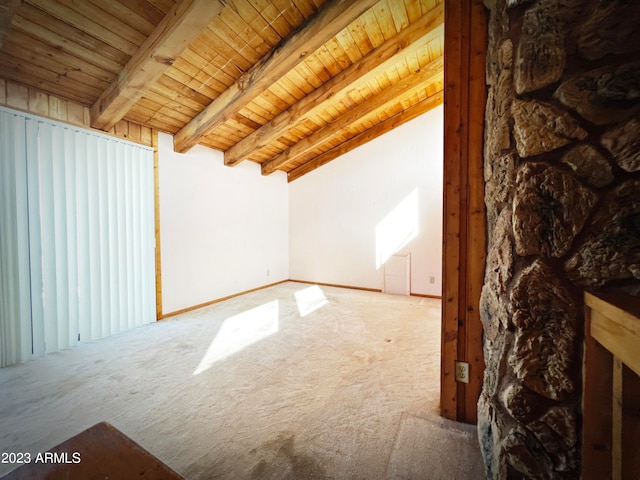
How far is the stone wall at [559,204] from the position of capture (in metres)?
0.75

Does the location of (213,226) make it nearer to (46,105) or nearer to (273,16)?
(46,105)

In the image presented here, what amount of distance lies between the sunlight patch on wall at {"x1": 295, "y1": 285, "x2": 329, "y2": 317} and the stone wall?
285 centimetres

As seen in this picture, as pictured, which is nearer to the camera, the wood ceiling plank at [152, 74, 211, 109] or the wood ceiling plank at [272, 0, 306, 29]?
the wood ceiling plank at [272, 0, 306, 29]

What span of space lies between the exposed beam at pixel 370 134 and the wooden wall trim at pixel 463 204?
3132 millimetres

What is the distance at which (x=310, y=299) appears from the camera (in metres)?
4.36

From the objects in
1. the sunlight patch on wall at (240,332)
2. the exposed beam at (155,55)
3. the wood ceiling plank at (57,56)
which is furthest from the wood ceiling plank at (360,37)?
the sunlight patch on wall at (240,332)

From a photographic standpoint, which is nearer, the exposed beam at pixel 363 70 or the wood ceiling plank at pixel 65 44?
the wood ceiling plank at pixel 65 44

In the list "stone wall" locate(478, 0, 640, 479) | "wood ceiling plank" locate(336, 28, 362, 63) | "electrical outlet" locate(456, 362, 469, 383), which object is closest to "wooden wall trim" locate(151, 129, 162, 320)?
"wood ceiling plank" locate(336, 28, 362, 63)

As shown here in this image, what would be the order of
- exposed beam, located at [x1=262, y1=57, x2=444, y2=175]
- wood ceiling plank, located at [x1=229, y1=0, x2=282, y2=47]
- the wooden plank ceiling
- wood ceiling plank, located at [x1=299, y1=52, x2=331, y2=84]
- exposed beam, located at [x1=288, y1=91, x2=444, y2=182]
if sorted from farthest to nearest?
exposed beam, located at [x1=288, y1=91, x2=444, y2=182] → exposed beam, located at [x1=262, y1=57, x2=444, y2=175] → wood ceiling plank, located at [x1=299, y1=52, x2=331, y2=84] → wood ceiling plank, located at [x1=229, y1=0, x2=282, y2=47] → the wooden plank ceiling

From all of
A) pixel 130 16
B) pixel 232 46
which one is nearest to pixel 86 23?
pixel 130 16

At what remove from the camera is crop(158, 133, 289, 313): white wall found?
11.5ft

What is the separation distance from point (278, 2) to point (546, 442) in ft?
9.97

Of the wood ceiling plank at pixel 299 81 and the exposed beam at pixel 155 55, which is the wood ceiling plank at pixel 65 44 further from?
the wood ceiling plank at pixel 299 81

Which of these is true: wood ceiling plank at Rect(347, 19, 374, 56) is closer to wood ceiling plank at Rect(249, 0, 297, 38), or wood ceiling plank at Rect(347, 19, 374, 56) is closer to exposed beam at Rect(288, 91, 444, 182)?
wood ceiling plank at Rect(249, 0, 297, 38)
